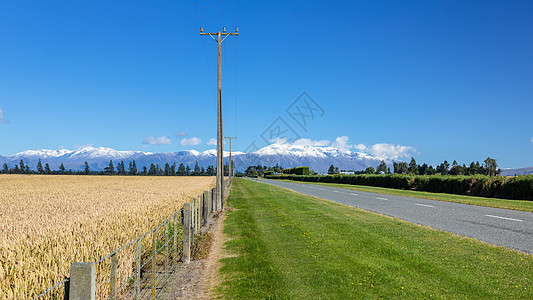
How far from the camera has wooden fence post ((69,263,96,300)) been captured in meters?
3.03

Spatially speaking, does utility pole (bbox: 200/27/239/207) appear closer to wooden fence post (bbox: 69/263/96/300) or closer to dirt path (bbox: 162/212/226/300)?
dirt path (bbox: 162/212/226/300)

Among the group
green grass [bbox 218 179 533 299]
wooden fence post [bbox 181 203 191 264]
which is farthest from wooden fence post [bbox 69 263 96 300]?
wooden fence post [bbox 181 203 191 264]

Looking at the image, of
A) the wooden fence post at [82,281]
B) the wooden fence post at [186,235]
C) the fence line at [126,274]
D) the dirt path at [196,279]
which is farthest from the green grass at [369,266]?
the wooden fence post at [82,281]

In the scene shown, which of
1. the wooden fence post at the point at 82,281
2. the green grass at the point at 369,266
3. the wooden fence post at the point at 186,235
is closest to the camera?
the wooden fence post at the point at 82,281

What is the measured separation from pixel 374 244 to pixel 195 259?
4.73 metres

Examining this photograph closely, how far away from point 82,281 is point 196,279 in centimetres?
413

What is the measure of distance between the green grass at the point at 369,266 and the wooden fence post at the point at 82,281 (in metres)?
3.13

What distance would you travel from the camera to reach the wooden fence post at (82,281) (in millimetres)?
3033

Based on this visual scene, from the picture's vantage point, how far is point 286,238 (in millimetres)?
10148

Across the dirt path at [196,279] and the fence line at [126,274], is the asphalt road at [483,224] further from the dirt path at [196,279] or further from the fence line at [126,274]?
the fence line at [126,274]

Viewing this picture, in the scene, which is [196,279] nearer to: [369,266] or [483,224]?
[369,266]

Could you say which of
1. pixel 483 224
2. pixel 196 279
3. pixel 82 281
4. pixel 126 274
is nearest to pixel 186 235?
pixel 196 279

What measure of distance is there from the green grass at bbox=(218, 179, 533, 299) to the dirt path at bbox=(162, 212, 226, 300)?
9.5 inches

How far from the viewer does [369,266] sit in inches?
277
